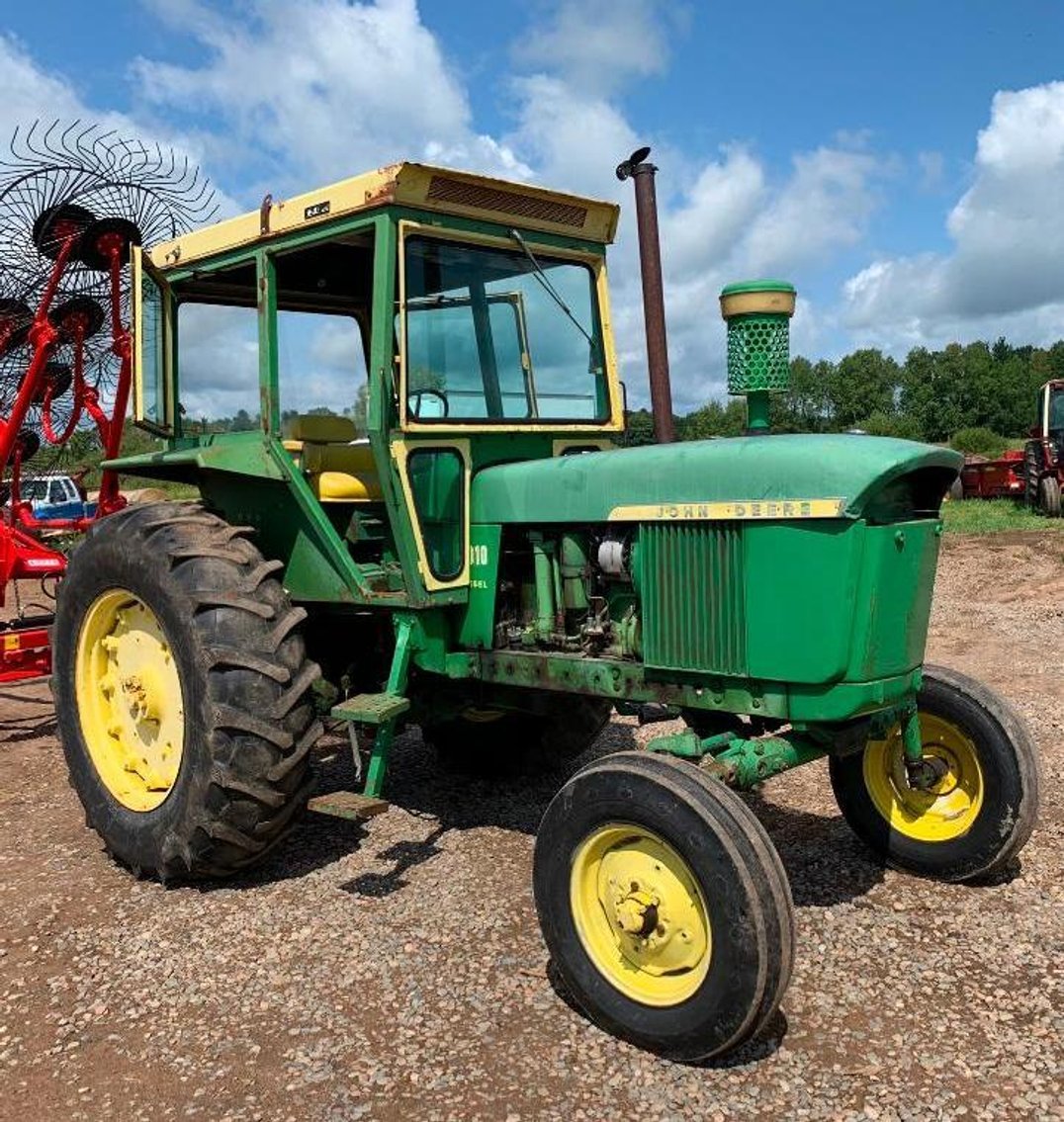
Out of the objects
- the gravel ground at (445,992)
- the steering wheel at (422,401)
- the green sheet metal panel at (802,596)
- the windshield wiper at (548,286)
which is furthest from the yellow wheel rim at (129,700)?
the green sheet metal panel at (802,596)

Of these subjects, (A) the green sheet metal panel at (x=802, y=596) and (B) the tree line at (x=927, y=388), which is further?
(B) the tree line at (x=927, y=388)

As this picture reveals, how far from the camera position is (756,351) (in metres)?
3.82

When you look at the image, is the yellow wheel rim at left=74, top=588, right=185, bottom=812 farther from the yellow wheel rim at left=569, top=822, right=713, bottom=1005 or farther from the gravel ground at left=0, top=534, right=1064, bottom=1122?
the yellow wheel rim at left=569, top=822, right=713, bottom=1005

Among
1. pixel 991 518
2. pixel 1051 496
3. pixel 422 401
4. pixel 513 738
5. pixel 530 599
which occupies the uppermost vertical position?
pixel 422 401

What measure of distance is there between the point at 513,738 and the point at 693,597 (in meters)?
2.13

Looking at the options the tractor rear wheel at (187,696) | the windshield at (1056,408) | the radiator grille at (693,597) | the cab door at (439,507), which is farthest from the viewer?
the windshield at (1056,408)

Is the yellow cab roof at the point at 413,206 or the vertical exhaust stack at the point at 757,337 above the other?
the yellow cab roof at the point at 413,206

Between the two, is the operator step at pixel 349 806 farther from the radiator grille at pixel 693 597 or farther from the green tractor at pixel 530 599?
the radiator grille at pixel 693 597

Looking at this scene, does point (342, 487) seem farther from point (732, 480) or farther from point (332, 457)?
point (732, 480)

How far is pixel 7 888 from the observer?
170 inches

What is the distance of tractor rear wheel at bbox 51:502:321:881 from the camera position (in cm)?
396

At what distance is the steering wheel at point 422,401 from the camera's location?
4052 mm

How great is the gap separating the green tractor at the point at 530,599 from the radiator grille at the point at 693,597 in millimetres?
11

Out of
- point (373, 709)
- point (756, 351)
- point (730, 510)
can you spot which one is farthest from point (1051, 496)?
point (373, 709)
